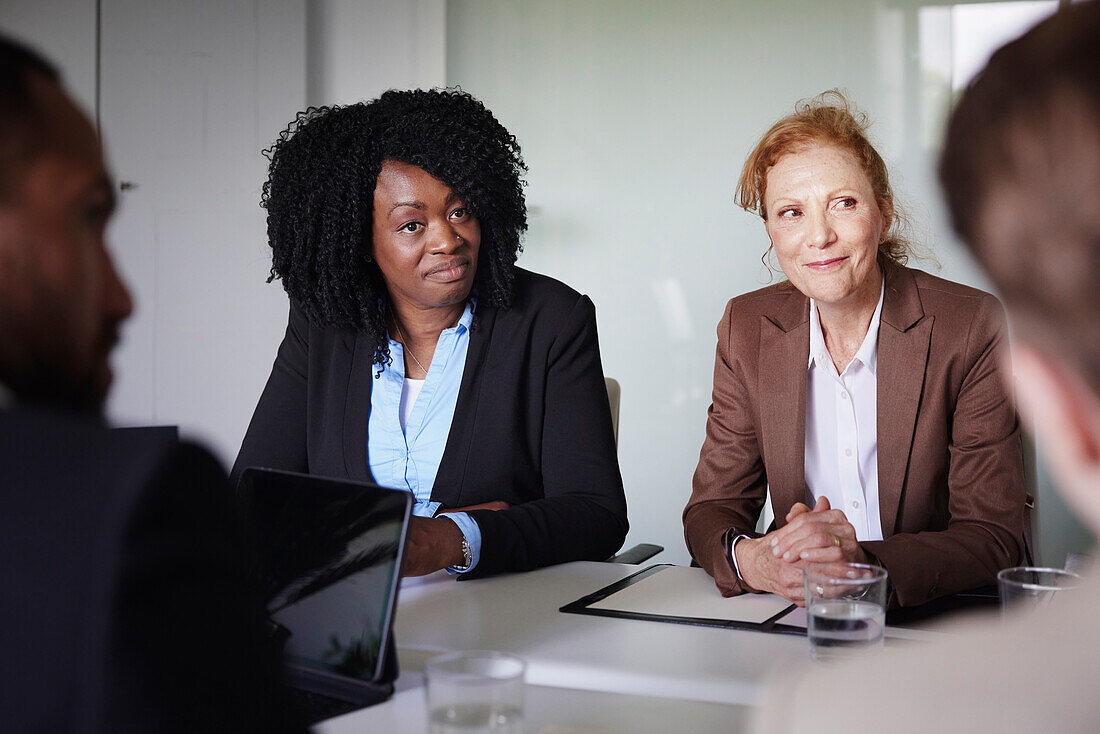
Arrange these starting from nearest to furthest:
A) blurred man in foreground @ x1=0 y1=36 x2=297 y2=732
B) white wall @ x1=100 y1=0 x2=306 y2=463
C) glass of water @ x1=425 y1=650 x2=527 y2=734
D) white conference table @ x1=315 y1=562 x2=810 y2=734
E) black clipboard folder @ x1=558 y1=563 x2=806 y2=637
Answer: blurred man in foreground @ x1=0 y1=36 x2=297 y2=732 < glass of water @ x1=425 y1=650 x2=527 y2=734 < white conference table @ x1=315 y1=562 x2=810 y2=734 < black clipboard folder @ x1=558 y1=563 x2=806 y2=637 < white wall @ x1=100 y1=0 x2=306 y2=463

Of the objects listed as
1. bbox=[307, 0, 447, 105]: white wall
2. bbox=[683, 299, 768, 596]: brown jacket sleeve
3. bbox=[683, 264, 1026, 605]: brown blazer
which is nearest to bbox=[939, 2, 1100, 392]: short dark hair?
bbox=[683, 264, 1026, 605]: brown blazer

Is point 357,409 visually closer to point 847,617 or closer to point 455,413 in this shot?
point 455,413

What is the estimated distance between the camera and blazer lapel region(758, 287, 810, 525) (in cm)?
199

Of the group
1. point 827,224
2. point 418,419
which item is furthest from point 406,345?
point 827,224

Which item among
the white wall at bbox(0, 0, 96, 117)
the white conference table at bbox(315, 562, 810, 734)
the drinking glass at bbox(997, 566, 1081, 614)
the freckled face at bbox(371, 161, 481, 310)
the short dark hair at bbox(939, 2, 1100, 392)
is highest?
the white wall at bbox(0, 0, 96, 117)

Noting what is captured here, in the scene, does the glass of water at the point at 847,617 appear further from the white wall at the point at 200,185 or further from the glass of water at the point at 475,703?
the white wall at the point at 200,185

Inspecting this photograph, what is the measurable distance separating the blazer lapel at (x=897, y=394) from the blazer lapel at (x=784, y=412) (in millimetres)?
150

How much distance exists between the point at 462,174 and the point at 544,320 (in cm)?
34

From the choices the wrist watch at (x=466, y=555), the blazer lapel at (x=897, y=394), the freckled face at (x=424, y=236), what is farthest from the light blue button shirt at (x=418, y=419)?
the blazer lapel at (x=897, y=394)

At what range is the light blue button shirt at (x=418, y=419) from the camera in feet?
6.46

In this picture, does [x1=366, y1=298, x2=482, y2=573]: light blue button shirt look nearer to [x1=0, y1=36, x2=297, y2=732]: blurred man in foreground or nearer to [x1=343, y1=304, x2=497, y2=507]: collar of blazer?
[x1=343, y1=304, x2=497, y2=507]: collar of blazer

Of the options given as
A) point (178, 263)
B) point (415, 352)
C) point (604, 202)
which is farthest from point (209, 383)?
→ point (415, 352)

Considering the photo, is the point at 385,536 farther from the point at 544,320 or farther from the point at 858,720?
the point at 544,320

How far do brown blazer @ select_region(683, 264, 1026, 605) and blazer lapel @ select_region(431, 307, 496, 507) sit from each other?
45 cm
